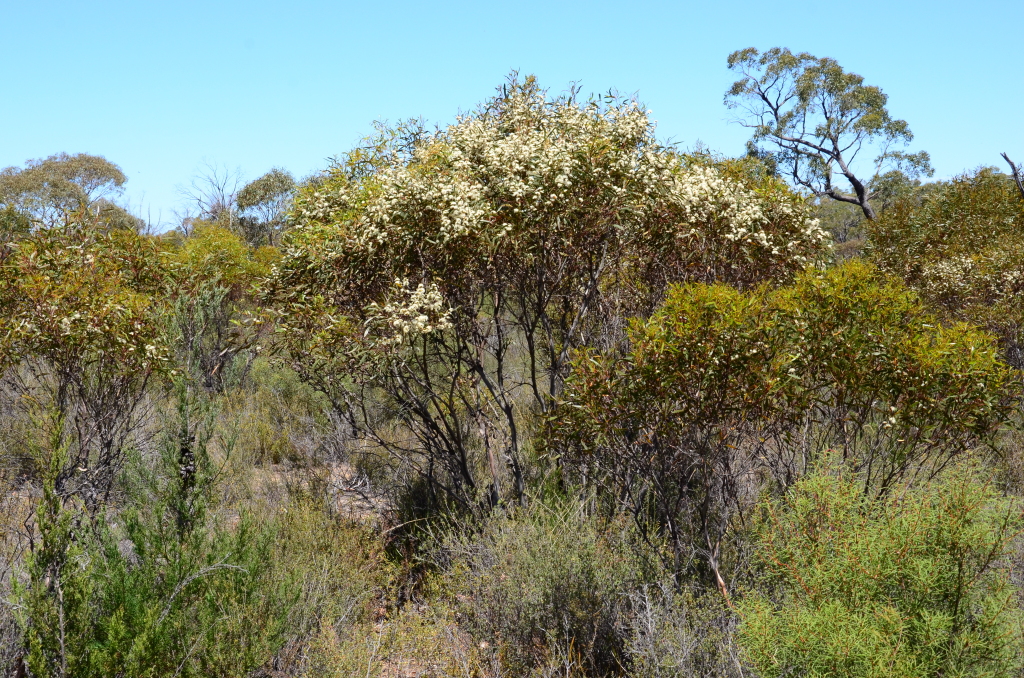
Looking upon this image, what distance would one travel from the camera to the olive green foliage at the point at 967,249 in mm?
10102

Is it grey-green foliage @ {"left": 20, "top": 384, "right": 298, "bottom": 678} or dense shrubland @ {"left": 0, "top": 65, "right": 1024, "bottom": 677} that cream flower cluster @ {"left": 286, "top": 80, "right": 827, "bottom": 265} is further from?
grey-green foliage @ {"left": 20, "top": 384, "right": 298, "bottom": 678}

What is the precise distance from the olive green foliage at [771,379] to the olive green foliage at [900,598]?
1.09 metres

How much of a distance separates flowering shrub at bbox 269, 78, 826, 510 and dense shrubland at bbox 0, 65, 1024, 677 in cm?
3

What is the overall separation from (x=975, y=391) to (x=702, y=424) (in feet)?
6.19

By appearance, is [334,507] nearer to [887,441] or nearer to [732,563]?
[732,563]

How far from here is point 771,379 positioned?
5000 mm

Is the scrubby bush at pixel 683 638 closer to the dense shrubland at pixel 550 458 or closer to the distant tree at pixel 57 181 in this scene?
the dense shrubland at pixel 550 458

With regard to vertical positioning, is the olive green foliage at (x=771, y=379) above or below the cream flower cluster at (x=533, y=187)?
below

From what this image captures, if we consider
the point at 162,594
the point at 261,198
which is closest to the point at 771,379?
the point at 162,594

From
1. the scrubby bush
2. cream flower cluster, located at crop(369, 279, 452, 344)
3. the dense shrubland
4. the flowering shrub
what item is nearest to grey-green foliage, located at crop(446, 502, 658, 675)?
the dense shrubland

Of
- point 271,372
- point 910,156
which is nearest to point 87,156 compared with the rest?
point 271,372

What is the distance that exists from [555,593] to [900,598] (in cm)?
233

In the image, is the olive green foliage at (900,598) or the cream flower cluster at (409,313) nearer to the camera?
the olive green foliage at (900,598)

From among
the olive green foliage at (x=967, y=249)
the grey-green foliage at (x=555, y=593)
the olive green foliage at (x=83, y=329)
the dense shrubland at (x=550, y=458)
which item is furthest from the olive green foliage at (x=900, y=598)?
the olive green foliage at (x=967, y=249)
